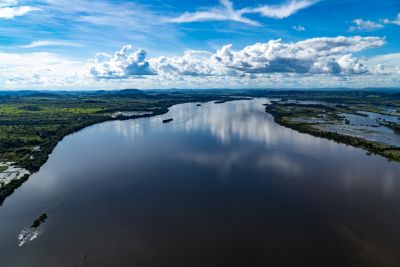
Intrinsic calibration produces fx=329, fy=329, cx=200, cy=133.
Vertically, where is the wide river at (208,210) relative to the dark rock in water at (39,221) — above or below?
below

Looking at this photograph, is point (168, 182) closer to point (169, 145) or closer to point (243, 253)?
point (243, 253)

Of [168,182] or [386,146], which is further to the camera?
[386,146]

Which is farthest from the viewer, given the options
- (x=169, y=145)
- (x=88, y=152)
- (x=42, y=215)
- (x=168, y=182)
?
(x=169, y=145)

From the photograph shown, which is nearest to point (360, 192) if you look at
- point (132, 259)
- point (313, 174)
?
point (313, 174)

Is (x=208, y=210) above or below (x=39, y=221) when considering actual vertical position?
below

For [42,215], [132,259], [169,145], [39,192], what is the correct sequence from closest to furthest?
1. [132,259]
2. [42,215]
3. [39,192]
4. [169,145]

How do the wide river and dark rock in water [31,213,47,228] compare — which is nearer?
the wide river

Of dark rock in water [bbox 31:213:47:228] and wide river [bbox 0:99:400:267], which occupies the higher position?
dark rock in water [bbox 31:213:47:228]

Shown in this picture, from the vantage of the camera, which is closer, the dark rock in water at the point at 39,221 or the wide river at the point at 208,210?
the wide river at the point at 208,210
